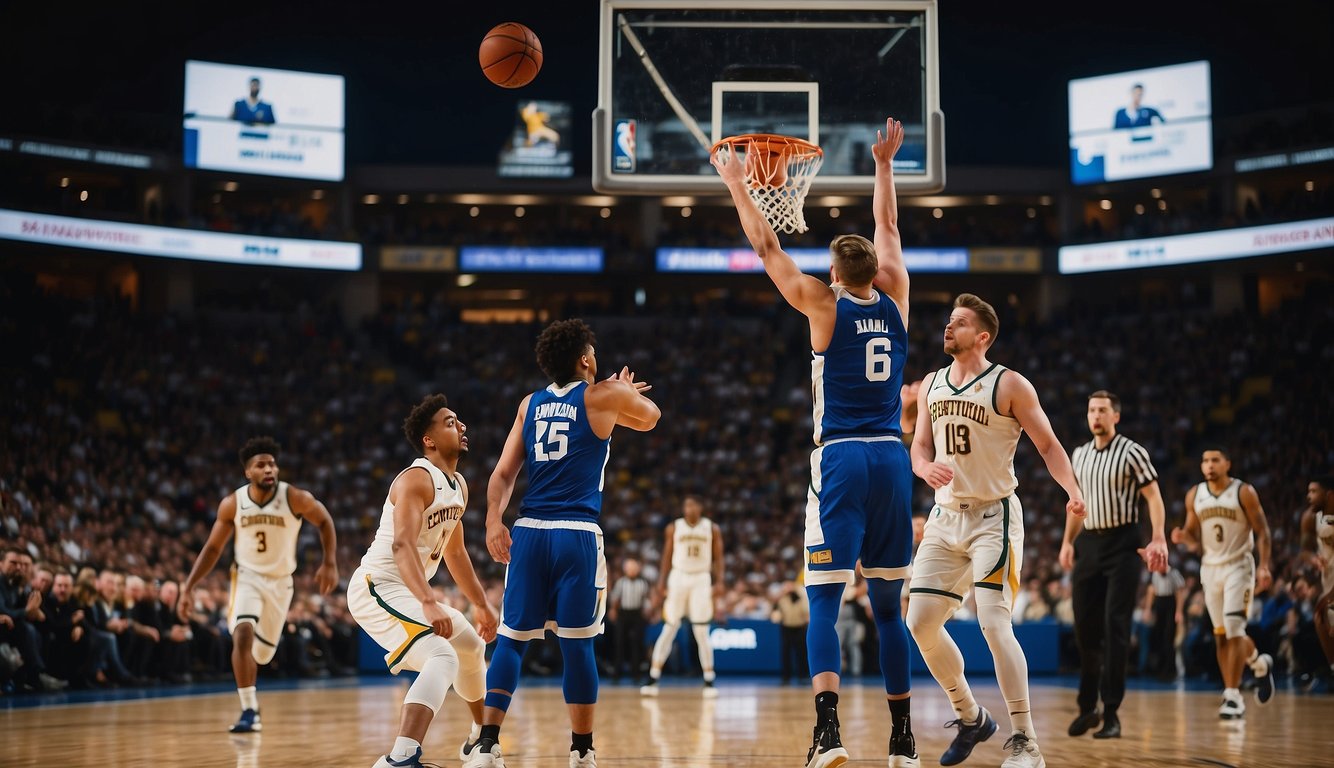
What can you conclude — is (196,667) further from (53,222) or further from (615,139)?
(53,222)

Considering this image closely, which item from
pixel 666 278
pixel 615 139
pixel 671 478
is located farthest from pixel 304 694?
pixel 666 278

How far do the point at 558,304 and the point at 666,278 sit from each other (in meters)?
3.47

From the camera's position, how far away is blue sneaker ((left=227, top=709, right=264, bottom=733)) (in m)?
9.43

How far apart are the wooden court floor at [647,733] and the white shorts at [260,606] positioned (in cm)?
67

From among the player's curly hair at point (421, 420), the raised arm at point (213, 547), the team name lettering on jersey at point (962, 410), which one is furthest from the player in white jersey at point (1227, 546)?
the raised arm at point (213, 547)

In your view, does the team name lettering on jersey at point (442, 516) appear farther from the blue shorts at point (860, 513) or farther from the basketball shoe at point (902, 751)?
the basketball shoe at point (902, 751)

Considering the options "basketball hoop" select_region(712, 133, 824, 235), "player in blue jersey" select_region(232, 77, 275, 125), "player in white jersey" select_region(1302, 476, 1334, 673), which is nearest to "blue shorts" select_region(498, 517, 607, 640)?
"basketball hoop" select_region(712, 133, 824, 235)

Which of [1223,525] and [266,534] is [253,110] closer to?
[266,534]

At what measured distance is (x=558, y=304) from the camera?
38875 millimetres

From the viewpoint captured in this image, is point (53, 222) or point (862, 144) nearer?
point (862, 144)

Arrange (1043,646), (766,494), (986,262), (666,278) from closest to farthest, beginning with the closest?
(1043,646)
(766,494)
(986,262)
(666,278)

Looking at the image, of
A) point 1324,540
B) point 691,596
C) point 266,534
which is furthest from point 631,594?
point 1324,540

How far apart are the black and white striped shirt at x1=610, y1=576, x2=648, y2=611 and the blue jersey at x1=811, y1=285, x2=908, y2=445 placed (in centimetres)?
1206

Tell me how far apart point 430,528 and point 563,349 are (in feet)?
4.25
